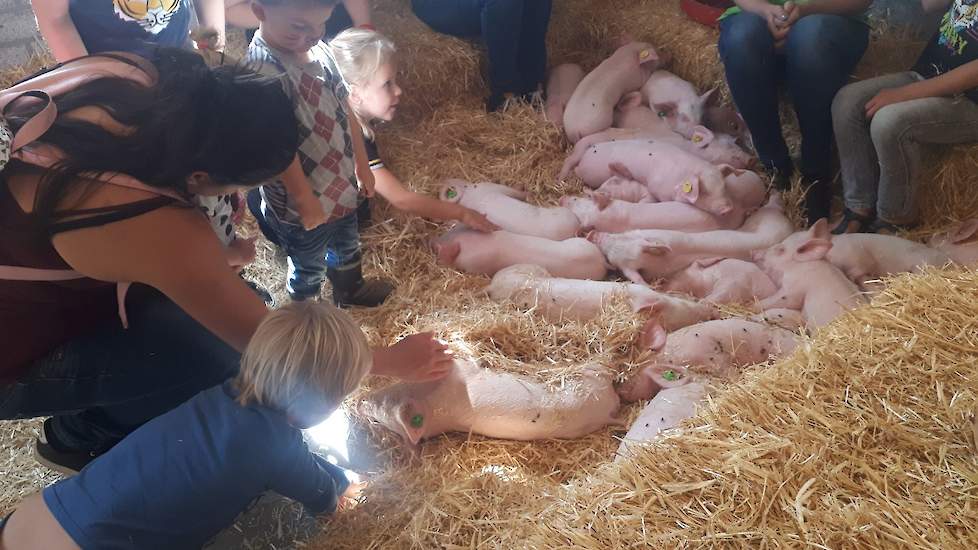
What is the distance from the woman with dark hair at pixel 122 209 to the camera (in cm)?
145

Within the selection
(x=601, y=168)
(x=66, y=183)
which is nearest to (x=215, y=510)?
(x=66, y=183)

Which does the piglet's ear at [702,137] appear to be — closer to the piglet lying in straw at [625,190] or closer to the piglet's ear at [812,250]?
the piglet lying in straw at [625,190]

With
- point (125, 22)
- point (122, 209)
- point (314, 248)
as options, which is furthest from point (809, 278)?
point (125, 22)

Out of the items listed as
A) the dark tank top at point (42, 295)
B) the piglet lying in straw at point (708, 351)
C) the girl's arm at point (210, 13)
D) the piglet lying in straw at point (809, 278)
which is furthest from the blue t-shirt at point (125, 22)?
the piglet lying in straw at point (809, 278)

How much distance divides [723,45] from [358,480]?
259 centimetres

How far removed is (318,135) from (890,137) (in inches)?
91.2

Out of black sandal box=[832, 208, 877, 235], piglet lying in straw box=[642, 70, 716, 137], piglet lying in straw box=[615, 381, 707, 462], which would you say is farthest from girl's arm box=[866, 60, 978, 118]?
piglet lying in straw box=[615, 381, 707, 462]

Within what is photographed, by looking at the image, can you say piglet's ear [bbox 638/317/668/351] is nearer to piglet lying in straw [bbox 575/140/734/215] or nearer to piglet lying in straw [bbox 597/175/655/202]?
piglet lying in straw [bbox 575/140/734/215]

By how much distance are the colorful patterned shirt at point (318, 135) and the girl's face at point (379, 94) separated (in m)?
0.15

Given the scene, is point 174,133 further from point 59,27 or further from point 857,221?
point 857,221

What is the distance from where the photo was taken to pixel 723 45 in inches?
129

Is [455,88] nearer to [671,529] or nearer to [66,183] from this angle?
[66,183]

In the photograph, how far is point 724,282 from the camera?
2.89 meters

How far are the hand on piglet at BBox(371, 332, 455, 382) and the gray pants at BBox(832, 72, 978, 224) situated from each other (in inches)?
81.7
